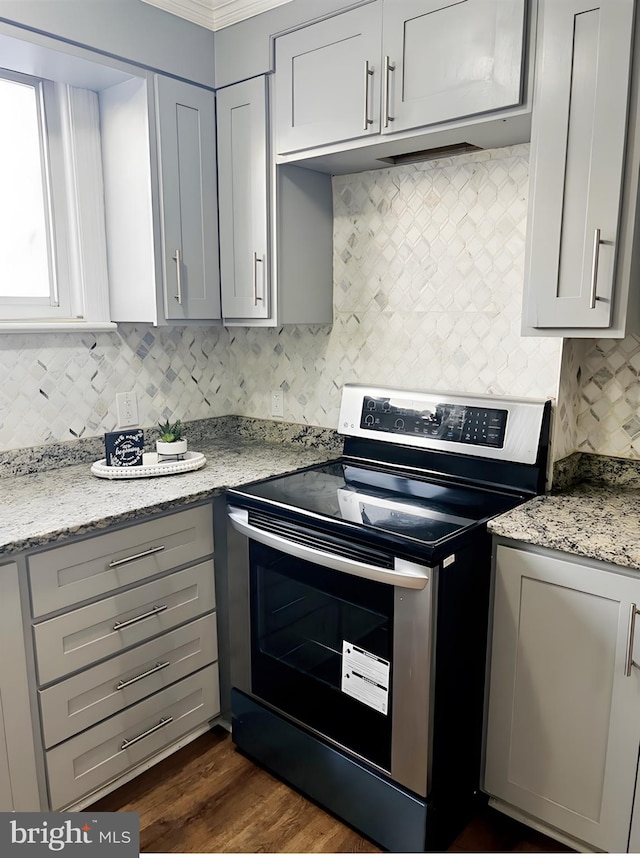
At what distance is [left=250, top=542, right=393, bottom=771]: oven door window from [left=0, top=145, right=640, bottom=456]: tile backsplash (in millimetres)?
787

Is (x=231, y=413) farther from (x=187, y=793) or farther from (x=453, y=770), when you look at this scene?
(x=453, y=770)

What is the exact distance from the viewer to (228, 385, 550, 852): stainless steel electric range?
160 cm

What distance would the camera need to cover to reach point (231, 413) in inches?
113

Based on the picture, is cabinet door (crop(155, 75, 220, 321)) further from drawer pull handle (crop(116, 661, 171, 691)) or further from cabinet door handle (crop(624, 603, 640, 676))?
cabinet door handle (crop(624, 603, 640, 676))

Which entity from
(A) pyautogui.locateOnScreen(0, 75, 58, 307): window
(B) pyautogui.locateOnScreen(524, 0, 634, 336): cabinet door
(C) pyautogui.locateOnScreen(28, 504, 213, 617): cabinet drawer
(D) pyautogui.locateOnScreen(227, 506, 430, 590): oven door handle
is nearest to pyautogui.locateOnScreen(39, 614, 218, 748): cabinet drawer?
(C) pyautogui.locateOnScreen(28, 504, 213, 617): cabinet drawer

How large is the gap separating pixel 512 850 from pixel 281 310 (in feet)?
5.76

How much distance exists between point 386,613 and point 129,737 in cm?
90

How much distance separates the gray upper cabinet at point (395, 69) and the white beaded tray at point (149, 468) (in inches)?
42.9

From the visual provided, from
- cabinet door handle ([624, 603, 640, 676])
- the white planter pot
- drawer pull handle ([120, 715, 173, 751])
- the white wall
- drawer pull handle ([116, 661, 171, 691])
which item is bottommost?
drawer pull handle ([120, 715, 173, 751])

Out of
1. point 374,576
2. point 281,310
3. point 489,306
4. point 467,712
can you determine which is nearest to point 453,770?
point 467,712

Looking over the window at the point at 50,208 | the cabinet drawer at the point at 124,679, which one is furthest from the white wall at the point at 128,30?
the cabinet drawer at the point at 124,679

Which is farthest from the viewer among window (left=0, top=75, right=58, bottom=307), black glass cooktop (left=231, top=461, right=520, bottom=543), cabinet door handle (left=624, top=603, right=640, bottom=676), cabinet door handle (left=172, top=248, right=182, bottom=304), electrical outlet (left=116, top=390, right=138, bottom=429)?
→ electrical outlet (left=116, top=390, right=138, bottom=429)

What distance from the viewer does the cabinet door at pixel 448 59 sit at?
5.42ft

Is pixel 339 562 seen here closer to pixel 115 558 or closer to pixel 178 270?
pixel 115 558
